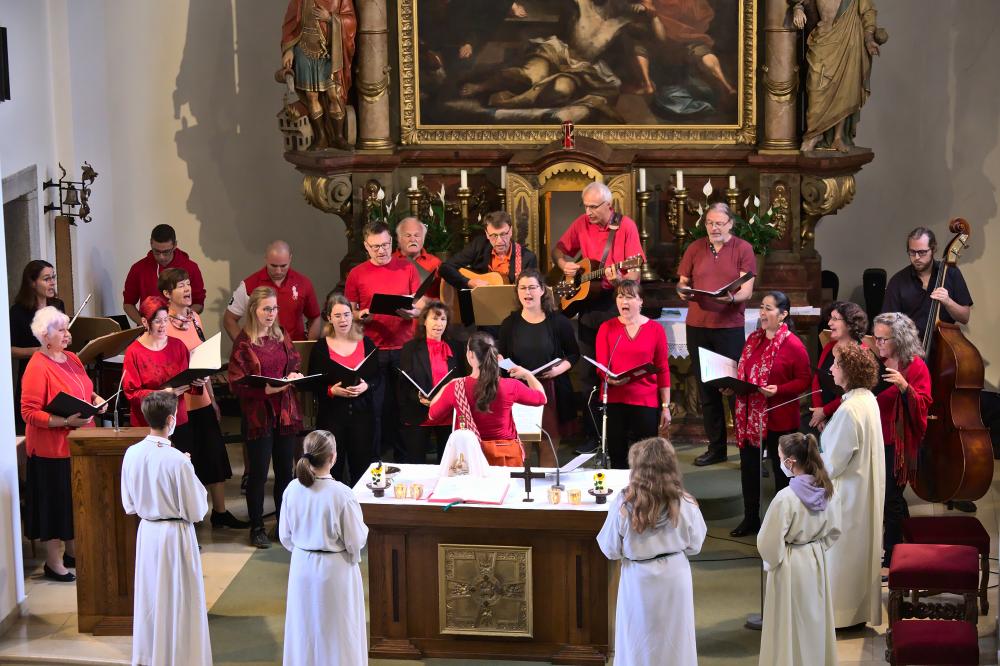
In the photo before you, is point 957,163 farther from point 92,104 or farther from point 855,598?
point 92,104

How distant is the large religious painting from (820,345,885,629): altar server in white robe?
440 centimetres

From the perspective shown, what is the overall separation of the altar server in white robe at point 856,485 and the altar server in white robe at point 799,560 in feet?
2.22

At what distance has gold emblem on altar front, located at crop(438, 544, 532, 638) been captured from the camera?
6.86m

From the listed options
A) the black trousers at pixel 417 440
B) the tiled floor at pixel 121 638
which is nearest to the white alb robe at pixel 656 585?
the tiled floor at pixel 121 638

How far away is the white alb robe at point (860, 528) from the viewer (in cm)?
707

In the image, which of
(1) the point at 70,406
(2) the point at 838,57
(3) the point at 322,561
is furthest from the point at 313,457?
(2) the point at 838,57

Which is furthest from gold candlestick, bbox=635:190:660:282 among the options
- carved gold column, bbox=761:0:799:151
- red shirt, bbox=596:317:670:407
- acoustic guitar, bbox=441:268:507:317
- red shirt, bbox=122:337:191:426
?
red shirt, bbox=122:337:191:426

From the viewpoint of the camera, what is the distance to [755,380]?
324 inches

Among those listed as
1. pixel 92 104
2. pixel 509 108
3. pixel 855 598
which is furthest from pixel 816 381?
pixel 92 104

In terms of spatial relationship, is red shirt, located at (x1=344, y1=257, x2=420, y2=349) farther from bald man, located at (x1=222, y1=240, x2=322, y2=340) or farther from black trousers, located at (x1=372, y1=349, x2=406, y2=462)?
bald man, located at (x1=222, y1=240, x2=322, y2=340)

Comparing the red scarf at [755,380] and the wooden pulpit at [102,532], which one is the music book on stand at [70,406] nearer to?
the wooden pulpit at [102,532]

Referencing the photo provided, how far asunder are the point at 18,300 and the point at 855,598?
560 cm

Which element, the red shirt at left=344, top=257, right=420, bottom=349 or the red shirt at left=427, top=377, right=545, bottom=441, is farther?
the red shirt at left=344, top=257, right=420, bottom=349

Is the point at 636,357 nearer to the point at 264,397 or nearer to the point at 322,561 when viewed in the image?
the point at 264,397
